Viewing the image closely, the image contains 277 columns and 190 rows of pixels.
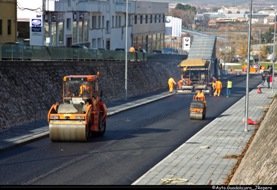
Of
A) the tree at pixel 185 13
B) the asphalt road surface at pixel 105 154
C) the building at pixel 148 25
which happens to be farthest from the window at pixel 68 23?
the tree at pixel 185 13

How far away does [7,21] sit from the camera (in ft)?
147

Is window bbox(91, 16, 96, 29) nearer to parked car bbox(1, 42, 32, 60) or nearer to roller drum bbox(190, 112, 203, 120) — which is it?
parked car bbox(1, 42, 32, 60)

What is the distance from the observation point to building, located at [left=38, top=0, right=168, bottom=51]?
57.9 meters

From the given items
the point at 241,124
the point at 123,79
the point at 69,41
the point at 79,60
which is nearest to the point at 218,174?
the point at 241,124

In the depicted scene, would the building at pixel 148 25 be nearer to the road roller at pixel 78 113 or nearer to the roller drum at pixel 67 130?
the road roller at pixel 78 113

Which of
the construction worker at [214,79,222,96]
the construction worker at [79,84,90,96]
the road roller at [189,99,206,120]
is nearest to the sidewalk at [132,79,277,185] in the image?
the road roller at [189,99,206,120]

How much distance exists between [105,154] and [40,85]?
12.6 m

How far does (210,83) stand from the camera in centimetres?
5791

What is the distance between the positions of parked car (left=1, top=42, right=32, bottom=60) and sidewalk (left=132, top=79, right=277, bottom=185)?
10397 mm

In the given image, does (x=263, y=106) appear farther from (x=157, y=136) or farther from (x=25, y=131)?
(x=25, y=131)

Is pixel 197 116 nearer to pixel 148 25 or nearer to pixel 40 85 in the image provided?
pixel 40 85

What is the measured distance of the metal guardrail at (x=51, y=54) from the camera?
3506 centimetres

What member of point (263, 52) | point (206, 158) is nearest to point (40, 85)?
point (206, 158)

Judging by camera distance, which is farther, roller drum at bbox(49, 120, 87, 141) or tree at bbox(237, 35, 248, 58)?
tree at bbox(237, 35, 248, 58)
